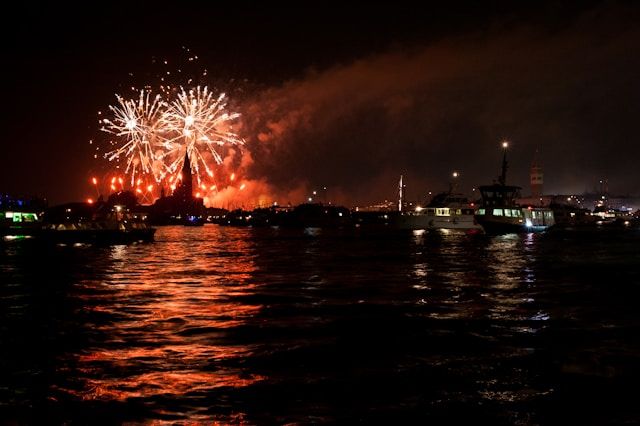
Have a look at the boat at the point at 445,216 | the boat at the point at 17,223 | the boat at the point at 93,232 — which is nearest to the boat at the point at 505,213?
the boat at the point at 445,216

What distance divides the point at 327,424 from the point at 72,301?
18.3 metres

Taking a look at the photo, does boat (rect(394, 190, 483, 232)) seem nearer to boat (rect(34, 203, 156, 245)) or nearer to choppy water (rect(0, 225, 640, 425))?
boat (rect(34, 203, 156, 245))

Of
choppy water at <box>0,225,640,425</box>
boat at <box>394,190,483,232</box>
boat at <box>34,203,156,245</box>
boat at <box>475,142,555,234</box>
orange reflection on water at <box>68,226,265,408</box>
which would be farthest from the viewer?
boat at <box>394,190,483,232</box>

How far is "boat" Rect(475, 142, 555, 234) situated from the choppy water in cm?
7065

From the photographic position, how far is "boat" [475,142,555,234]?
102875 millimetres

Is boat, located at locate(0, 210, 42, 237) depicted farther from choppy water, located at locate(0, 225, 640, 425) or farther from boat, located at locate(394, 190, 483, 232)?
choppy water, located at locate(0, 225, 640, 425)

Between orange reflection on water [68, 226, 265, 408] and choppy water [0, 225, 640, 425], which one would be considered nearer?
choppy water [0, 225, 640, 425]

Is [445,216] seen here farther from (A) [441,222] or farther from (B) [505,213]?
(B) [505,213]

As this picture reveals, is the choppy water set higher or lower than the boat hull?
lower

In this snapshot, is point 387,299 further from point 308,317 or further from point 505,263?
point 505,263

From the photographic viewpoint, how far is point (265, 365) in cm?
1471

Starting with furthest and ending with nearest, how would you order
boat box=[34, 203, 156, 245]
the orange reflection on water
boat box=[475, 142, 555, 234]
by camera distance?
boat box=[475, 142, 555, 234] → boat box=[34, 203, 156, 245] → the orange reflection on water

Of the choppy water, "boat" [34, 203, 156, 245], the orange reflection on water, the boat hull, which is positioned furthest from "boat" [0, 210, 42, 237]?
the choppy water

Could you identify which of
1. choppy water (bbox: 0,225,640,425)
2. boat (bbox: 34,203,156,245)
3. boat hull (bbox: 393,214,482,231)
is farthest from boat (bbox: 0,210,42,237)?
choppy water (bbox: 0,225,640,425)
